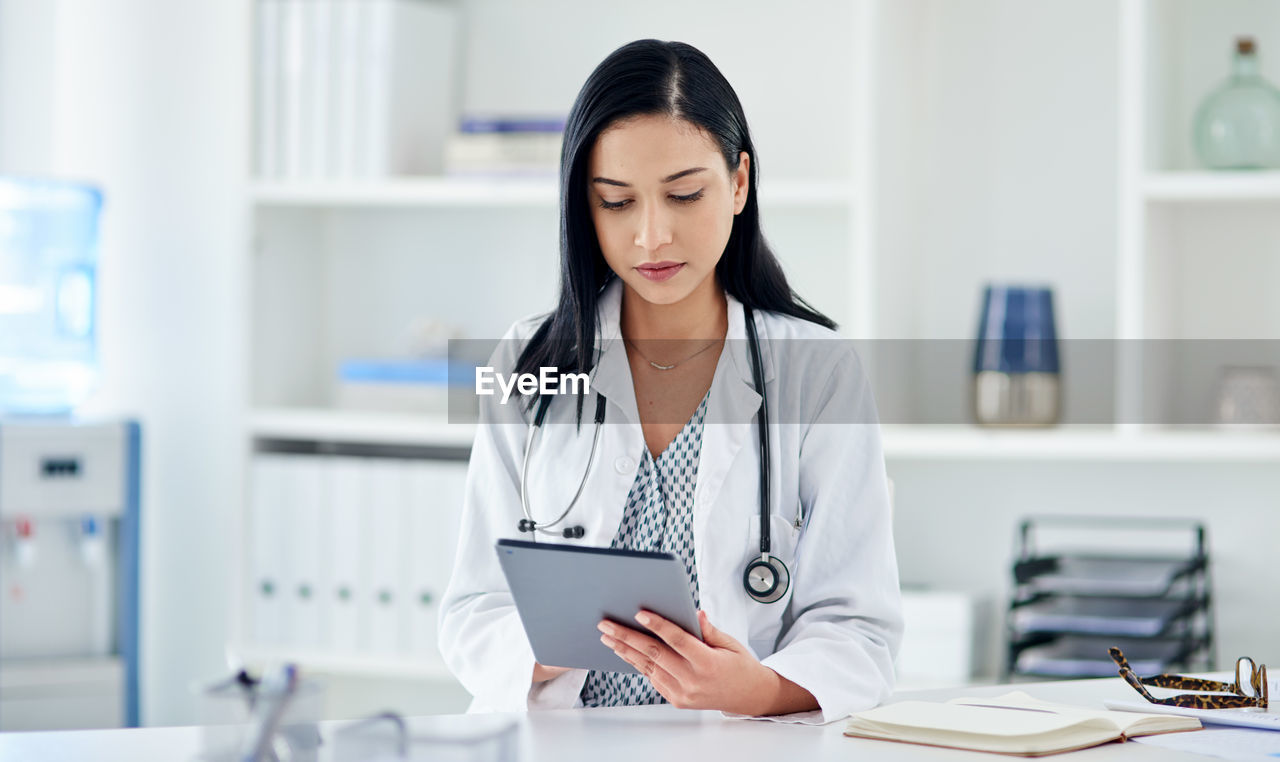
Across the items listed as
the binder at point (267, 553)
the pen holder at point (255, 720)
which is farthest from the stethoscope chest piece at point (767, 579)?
the binder at point (267, 553)

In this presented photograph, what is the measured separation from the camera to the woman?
144 centimetres

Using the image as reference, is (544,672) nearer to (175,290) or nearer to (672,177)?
(672,177)

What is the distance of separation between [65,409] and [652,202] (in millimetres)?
1688

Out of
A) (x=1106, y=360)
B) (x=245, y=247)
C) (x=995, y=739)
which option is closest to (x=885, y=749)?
(x=995, y=739)

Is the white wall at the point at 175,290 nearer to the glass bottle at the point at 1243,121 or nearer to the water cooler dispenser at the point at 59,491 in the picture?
the water cooler dispenser at the point at 59,491

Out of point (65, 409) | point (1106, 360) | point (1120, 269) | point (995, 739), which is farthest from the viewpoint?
point (65, 409)

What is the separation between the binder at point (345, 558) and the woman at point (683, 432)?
3.56ft

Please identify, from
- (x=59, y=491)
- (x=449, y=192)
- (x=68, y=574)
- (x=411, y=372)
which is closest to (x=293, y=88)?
(x=449, y=192)

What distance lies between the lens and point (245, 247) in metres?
2.66

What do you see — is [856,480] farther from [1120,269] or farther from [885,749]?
[1120,269]

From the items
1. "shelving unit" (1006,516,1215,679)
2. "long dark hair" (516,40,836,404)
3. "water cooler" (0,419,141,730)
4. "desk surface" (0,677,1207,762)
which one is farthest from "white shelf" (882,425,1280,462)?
"water cooler" (0,419,141,730)

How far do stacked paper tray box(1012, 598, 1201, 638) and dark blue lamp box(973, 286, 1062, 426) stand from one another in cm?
32

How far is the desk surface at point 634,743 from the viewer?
1134mm

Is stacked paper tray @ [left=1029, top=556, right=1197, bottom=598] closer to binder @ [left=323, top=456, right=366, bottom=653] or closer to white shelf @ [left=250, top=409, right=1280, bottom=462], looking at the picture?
white shelf @ [left=250, top=409, right=1280, bottom=462]
